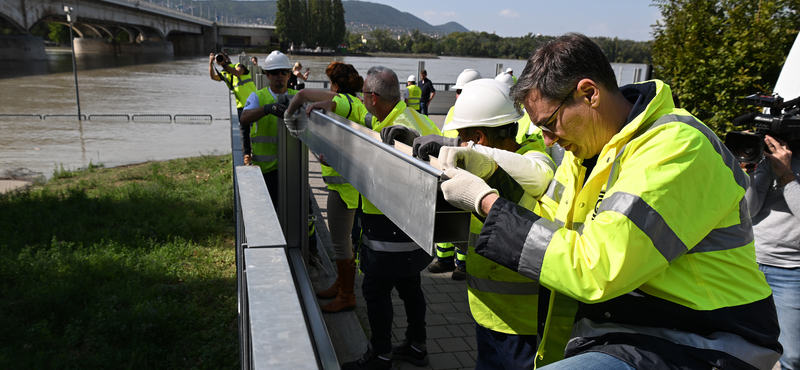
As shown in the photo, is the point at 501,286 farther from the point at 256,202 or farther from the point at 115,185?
the point at 115,185

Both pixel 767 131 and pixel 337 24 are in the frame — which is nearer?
pixel 767 131

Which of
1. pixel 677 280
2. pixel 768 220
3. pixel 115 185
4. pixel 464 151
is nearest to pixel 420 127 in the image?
pixel 464 151

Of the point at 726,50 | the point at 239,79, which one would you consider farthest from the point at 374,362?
the point at 726,50

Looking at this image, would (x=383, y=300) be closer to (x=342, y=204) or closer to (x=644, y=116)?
(x=342, y=204)

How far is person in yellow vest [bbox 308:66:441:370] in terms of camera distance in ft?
10.1

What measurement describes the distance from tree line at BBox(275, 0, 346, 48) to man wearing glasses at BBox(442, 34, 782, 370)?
82.0 meters

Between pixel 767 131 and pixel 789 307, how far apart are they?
3.07 ft

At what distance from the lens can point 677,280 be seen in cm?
120

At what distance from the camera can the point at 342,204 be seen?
13.4 feet

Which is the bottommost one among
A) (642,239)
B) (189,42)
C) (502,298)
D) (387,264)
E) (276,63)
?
(387,264)

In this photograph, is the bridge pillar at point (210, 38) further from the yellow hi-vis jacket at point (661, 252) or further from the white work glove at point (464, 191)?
the yellow hi-vis jacket at point (661, 252)

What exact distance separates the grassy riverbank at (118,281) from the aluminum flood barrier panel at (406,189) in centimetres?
225

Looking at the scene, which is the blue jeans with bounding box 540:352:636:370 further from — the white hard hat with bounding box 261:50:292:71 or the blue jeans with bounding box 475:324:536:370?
the white hard hat with bounding box 261:50:292:71

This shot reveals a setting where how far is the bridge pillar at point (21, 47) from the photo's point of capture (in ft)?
138
